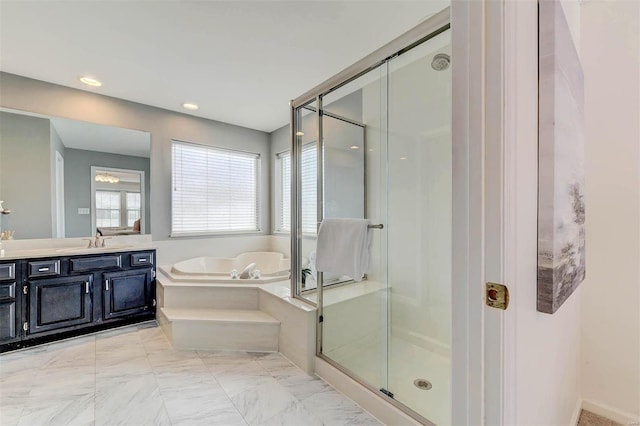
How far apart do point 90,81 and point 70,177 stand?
0.98 m

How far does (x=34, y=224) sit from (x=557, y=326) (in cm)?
398

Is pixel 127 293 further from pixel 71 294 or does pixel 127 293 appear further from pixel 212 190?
pixel 212 190

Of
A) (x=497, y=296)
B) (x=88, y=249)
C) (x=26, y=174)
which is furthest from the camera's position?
(x=88, y=249)

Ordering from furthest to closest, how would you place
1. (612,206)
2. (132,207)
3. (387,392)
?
(132,207)
(387,392)
(612,206)

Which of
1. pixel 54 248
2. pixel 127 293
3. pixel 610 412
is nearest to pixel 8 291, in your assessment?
pixel 54 248

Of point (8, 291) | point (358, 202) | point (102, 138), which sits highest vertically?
Result: point (102, 138)

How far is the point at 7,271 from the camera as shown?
7.76 ft

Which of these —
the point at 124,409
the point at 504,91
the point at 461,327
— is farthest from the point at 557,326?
the point at 124,409

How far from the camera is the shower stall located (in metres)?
2.09

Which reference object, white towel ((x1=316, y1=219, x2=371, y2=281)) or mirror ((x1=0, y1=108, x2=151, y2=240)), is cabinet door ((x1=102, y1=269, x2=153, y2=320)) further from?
white towel ((x1=316, y1=219, x2=371, y2=281))

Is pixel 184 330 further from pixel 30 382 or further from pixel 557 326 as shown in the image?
pixel 557 326

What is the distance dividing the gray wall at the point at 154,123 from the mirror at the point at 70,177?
0.08 m

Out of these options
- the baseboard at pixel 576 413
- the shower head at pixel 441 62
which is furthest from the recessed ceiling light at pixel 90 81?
the baseboard at pixel 576 413

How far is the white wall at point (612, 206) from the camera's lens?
4.95 feet
